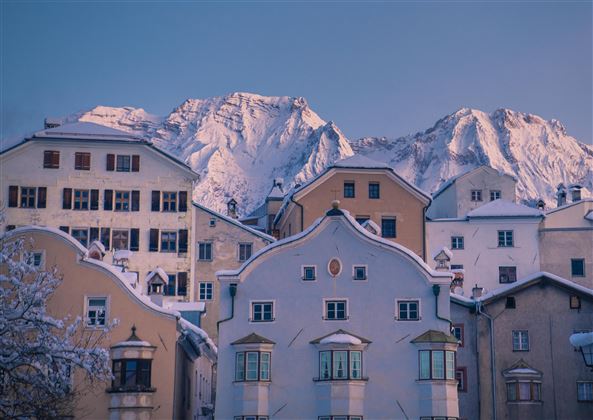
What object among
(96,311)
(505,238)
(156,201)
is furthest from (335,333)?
(505,238)

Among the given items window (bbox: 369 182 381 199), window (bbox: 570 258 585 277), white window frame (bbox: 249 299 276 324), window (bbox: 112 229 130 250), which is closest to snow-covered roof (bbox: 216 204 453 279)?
white window frame (bbox: 249 299 276 324)

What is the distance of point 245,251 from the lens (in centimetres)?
8038

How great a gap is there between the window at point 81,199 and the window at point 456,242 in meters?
31.0

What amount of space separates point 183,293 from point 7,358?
4516 centimetres

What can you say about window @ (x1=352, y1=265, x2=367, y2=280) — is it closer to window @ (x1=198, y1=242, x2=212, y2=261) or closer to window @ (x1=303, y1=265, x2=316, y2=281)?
window @ (x1=303, y1=265, x2=316, y2=281)

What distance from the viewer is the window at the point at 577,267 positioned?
8825 cm

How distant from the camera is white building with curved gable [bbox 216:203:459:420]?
5125cm

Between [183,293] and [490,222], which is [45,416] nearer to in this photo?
[183,293]

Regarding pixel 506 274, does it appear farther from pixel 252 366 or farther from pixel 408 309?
pixel 252 366

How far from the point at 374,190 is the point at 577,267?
2118 cm

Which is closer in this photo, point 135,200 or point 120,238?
point 120,238

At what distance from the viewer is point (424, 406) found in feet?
168

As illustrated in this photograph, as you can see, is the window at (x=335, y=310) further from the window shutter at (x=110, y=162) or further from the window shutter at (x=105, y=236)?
the window shutter at (x=110, y=162)

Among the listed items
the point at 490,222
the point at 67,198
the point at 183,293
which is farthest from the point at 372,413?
the point at 490,222
